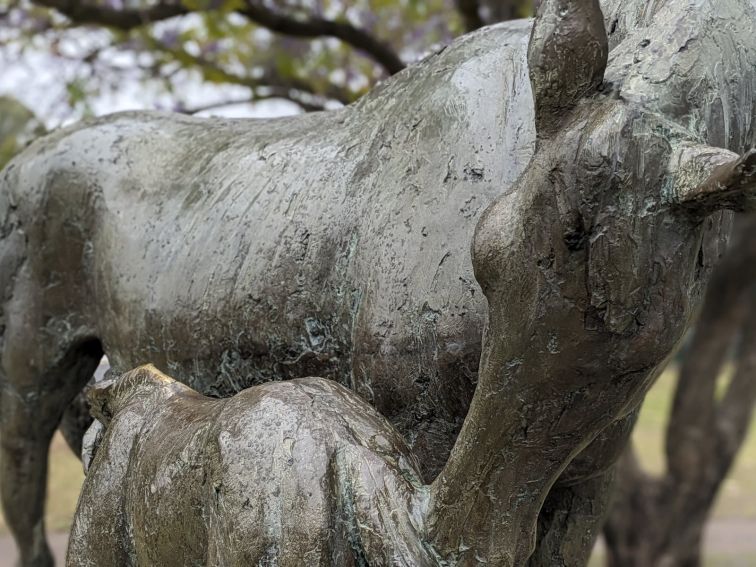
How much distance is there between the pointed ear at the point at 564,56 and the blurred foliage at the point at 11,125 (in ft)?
9.33

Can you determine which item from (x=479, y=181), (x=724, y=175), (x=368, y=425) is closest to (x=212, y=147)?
(x=479, y=181)

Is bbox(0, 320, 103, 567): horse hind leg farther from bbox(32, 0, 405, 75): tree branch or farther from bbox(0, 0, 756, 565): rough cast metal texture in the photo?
bbox(32, 0, 405, 75): tree branch

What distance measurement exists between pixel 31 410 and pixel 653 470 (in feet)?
20.6

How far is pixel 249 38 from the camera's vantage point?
3.87m

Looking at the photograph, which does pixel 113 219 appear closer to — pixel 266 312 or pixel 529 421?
pixel 266 312

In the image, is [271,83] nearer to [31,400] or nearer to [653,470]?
[31,400]

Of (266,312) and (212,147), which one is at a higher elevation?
(212,147)

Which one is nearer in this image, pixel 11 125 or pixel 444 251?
pixel 444 251

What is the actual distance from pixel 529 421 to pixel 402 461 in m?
0.17

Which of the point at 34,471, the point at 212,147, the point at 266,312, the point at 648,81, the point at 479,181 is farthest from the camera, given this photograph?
the point at 34,471

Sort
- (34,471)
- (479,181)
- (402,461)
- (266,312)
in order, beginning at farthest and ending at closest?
(34,471)
(266,312)
(479,181)
(402,461)

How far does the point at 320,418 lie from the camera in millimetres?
1139

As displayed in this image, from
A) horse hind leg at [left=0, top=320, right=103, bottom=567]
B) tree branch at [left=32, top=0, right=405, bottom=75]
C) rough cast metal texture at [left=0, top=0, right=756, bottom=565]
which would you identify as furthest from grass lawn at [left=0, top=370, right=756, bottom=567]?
tree branch at [left=32, top=0, right=405, bottom=75]

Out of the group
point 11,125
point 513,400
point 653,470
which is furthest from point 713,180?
point 653,470
